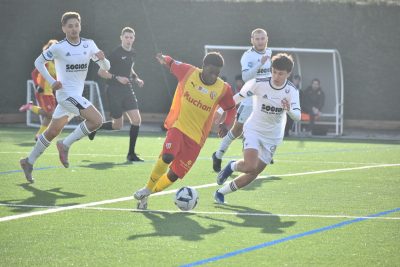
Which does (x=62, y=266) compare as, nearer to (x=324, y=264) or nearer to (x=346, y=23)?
(x=324, y=264)

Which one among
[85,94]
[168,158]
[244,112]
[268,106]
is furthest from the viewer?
[85,94]

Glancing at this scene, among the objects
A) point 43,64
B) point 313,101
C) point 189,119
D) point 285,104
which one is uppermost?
point 43,64

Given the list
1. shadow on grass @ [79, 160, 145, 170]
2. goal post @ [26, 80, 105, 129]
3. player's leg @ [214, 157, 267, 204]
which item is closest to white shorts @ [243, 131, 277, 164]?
player's leg @ [214, 157, 267, 204]

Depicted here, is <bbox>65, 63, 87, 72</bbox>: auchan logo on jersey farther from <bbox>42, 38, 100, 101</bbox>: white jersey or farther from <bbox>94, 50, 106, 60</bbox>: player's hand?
<bbox>94, 50, 106, 60</bbox>: player's hand

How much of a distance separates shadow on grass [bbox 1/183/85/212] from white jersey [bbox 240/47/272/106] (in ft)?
12.8

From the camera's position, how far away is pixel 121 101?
54.9 feet

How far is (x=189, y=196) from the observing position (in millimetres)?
10125

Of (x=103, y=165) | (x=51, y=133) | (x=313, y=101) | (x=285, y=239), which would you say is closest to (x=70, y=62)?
(x=51, y=133)

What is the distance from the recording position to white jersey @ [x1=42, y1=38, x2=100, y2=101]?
13102 mm

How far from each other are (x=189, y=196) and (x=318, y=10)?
52.1ft

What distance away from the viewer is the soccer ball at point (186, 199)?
398 inches

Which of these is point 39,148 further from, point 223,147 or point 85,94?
point 85,94

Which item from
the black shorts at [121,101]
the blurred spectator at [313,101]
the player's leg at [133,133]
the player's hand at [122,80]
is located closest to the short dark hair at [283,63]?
the player's leg at [133,133]

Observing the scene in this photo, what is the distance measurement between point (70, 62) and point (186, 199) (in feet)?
12.7
